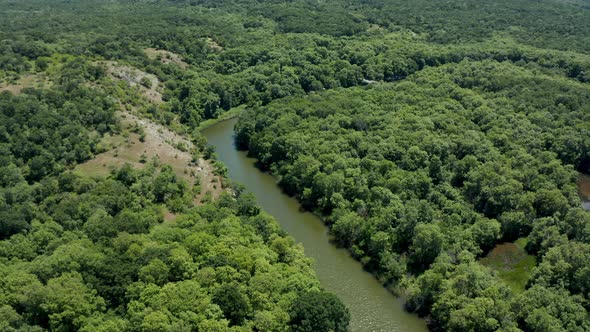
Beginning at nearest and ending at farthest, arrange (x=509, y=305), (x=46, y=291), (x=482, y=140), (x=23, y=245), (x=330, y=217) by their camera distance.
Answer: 1. (x=46, y=291)
2. (x=509, y=305)
3. (x=23, y=245)
4. (x=330, y=217)
5. (x=482, y=140)

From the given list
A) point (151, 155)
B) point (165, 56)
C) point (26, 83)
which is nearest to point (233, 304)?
point (151, 155)

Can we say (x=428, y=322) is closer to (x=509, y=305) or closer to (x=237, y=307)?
(x=509, y=305)

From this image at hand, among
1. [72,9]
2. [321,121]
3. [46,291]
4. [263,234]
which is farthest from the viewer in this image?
[72,9]

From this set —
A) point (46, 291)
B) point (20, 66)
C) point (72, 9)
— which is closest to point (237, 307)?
point (46, 291)

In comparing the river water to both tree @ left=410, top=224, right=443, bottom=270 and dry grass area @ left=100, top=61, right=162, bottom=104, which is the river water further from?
dry grass area @ left=100, top=61, right=162, bottom=104

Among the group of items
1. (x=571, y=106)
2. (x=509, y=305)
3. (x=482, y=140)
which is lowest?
(x=509, y=305)

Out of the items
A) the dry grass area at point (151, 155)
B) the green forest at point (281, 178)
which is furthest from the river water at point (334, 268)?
the dry grass area at point (151, 155)
